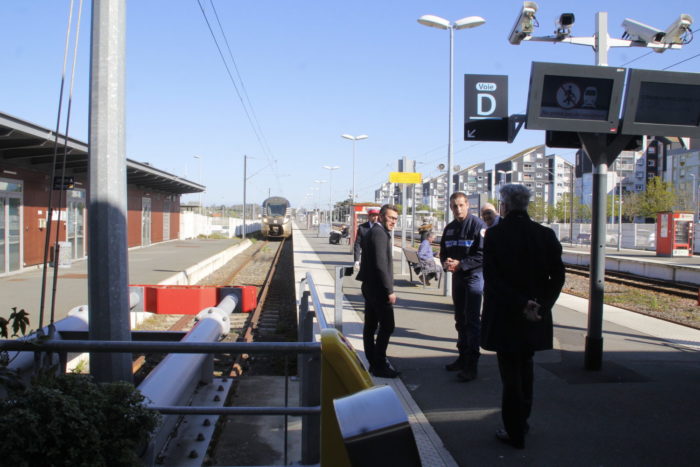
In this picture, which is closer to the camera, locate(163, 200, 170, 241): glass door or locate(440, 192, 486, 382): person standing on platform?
locate(440, 192, 486, 382): person standing on platform

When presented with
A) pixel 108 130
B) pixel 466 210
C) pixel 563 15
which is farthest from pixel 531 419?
pixel 563 15

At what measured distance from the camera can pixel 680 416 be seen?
15.0 feet

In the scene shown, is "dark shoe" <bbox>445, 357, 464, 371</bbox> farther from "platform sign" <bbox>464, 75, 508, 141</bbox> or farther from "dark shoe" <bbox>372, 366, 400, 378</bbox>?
"platform sign" <bbox>464, 75, 508, 141</bbox>

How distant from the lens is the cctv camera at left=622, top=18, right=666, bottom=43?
25.7ft

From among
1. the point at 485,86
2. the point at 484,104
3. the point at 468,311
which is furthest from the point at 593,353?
the point at 485,86

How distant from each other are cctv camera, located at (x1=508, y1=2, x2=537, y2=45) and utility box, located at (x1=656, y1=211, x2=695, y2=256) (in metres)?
22.4

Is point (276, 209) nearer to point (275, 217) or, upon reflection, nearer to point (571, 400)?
point (275, 217)

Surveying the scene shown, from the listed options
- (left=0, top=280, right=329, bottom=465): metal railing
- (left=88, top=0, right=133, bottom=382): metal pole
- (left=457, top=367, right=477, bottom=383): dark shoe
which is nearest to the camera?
(left=0, top=280, right=329, bottom=465): metal railing

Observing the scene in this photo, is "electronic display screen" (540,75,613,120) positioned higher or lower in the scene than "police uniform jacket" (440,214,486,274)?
higher

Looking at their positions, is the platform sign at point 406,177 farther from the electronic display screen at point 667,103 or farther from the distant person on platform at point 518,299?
the distant person on platform at point 518,299

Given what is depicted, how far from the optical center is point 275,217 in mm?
44688

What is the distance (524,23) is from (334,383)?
23.1 ft

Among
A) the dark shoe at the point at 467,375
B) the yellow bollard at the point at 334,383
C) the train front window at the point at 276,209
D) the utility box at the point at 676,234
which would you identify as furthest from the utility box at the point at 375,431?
the train front window at the point at 276,209

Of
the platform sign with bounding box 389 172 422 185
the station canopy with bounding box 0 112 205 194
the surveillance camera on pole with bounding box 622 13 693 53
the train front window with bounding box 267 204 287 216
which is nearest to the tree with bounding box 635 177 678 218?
the train front window with bounding box 267 204 287 216
